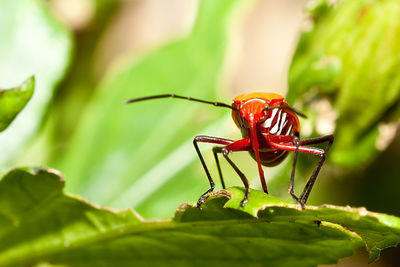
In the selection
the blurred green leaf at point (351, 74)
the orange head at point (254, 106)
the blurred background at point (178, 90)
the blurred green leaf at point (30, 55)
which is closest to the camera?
the orange head at point (254, 106)

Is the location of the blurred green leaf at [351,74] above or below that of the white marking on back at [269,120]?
above

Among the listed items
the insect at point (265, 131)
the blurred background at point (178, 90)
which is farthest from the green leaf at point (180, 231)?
the blurred background at point (178, 90)

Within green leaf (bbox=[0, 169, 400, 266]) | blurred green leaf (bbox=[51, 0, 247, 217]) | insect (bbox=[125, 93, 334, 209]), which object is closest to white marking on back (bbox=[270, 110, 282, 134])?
insect (bbox=[125, 93, 334, 209])

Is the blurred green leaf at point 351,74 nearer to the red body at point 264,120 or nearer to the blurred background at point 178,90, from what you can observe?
the blurred background at point 178,90

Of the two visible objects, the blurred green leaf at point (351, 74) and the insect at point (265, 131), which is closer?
the insect at point (265, 131)

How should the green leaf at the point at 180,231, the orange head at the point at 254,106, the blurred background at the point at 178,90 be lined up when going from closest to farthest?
the green leaf at the point at 180,231 → the orange head at the point at 254,106 → the blurred background at the point at 178,90

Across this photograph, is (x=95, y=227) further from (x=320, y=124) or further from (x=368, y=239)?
(x=320, y=124)

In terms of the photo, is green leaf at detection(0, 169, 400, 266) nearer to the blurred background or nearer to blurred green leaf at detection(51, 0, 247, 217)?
the blurred background
